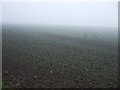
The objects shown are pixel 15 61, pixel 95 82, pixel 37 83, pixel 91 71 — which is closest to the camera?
pixel 37 83

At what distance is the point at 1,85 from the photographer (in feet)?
28.9

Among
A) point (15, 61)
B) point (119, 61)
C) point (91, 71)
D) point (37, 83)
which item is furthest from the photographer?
point (119, 61)

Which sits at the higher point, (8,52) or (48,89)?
(8,52)

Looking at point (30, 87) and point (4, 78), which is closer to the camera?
point (30, 87)

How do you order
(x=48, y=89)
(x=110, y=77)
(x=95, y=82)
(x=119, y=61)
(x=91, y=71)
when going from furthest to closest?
(x=119, y=61)
(x=91, y=71)
(x=110, y=77)
(x=95, y=82)
(x=48, y=89)

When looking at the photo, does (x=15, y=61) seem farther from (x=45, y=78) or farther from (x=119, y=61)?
(x=119, y=61)

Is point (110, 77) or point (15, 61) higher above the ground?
point (15, 61)

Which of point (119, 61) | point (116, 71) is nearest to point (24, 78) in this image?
point (116, 71)

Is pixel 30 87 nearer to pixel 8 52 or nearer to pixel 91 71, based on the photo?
pixel 91 71

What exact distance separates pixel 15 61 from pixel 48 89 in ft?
17.4

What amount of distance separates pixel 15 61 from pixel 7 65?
40.9 inches

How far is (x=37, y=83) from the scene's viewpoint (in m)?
9.34

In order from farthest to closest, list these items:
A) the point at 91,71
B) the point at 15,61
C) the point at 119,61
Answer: the point at 119,61
the point at 15,61
the point at 91,71

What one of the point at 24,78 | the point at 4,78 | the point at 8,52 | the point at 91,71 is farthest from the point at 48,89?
the point at 8,52
